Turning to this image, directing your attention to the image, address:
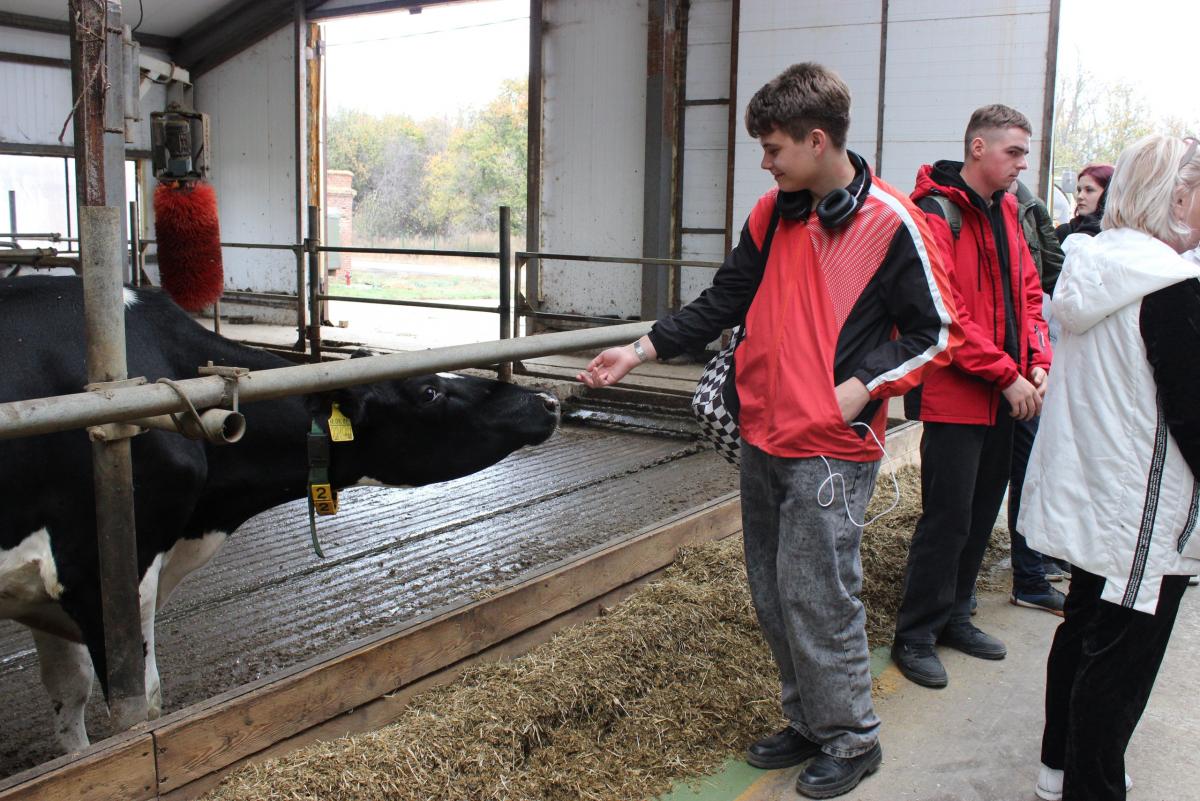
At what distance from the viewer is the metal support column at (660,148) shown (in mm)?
9531

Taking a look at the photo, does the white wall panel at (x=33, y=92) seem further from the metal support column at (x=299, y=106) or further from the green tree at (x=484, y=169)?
the green tree at (x=484, y=169)

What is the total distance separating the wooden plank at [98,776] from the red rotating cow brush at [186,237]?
2.59 meters

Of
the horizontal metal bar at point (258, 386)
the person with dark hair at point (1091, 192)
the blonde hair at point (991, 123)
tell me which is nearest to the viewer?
the horizontal metal bar at point (258, 386)

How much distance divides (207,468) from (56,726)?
722 mm

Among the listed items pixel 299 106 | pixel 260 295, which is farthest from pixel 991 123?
pixel 260 295

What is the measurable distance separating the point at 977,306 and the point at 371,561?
91.1 inches

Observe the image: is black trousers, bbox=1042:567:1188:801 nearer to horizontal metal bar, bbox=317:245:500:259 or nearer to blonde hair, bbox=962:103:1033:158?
blonde hair, bbox=962:103:1033:158

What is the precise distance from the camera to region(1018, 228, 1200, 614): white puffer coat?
1.96 m

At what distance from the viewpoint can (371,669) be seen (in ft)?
7.36

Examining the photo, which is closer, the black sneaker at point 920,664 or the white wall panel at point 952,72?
the black sneaker at point 920,664

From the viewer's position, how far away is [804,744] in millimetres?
2396

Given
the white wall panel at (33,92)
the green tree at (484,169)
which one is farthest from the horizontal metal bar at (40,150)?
the green tree at (484,169)

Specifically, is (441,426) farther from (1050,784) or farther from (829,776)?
(1050,784)

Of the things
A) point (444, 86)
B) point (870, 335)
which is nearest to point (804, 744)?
point (870, 335)
